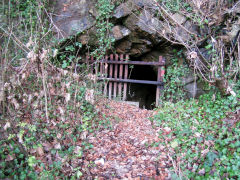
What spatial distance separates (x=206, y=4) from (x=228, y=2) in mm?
534

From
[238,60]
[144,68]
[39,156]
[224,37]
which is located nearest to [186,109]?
[238,60]

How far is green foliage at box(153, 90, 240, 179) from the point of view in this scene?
2.36 meters

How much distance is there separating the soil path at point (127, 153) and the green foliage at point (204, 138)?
22 cm

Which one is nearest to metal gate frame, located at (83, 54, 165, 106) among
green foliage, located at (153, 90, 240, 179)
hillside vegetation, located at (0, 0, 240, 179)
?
hillside vegetation, located at (0, 0, 240, 179)

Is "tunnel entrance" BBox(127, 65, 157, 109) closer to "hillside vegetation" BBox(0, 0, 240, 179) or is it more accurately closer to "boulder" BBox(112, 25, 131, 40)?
"boulder" BBox(112, 25, 131, 40)

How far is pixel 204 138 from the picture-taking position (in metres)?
2.98

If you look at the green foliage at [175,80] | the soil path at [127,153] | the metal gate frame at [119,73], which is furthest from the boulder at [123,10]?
the soil path at [127,153]

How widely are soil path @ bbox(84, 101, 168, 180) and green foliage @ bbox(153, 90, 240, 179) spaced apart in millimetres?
223

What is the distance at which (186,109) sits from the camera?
4.13 metres

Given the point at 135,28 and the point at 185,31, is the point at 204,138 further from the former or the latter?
the point at 135,28

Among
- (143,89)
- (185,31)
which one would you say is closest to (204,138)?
(185,31)

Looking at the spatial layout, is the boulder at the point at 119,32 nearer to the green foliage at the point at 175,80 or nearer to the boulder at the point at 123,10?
the boulder at the point at 123,10

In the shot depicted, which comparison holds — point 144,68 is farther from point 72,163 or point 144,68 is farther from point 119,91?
point 72,163

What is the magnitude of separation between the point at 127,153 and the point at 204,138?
4.28 ft
